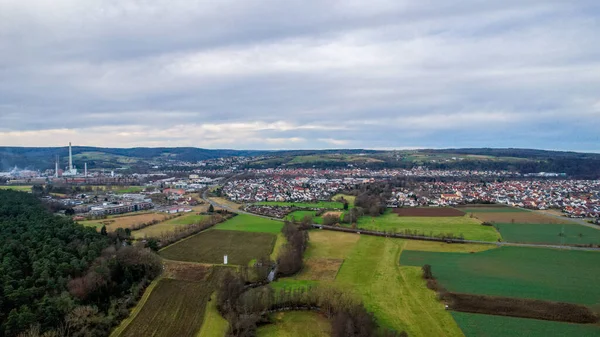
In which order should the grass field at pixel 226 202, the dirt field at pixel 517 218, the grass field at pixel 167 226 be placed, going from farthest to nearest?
the grass field at pixel 226 202, the dirt field at pixel 517 218, the grass field at pixel 167 226

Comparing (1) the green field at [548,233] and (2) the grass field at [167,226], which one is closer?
(1) the green field at [548,233]

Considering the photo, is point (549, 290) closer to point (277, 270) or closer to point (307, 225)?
point (277, 270)

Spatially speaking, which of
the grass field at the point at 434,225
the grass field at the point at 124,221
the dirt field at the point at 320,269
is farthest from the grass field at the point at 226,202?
the dirt field at the point at 320,269

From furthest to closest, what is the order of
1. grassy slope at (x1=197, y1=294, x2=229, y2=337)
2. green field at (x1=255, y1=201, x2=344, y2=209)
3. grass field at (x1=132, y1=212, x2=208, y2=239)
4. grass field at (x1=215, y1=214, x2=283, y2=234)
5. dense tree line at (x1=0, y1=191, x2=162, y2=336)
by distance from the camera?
green field at (x1=255, y1=201, x2=344, y2=209) < grass field at (x1=215, y1=214, x2=283, y2=234) < grass field at (x1=132, y1=212, x2=208, y2=239) < grassy slope at (x1=197, y1=294, x2=229, y2=337) < dense tree line at (x1=0, y1=191, x2=162, y2=336)

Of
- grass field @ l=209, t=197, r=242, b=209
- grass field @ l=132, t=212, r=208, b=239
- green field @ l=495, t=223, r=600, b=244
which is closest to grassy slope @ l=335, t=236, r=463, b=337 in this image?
green field @ l=495, t=223, r=600, b=244

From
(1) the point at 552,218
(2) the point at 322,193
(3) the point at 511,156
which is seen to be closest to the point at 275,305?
(1) the point at 552,218

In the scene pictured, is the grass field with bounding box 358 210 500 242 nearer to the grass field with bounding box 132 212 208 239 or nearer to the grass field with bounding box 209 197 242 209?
the grass field with bounding box 132 212 208 239

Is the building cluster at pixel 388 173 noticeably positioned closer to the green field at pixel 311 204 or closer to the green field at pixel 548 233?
the green field at pixel 311 204
